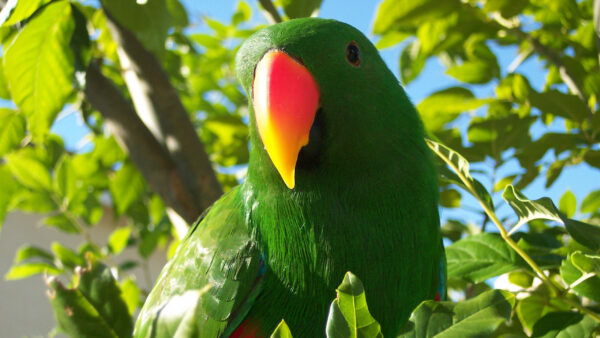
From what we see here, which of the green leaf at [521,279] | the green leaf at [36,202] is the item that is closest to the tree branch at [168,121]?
the green leaf at [36,202]

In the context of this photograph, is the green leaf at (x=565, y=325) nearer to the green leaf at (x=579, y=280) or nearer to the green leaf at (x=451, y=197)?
the green leaf at (x=579, y=280)

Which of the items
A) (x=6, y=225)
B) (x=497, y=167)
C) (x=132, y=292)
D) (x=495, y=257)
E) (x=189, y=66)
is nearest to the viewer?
(x=495, y=257)

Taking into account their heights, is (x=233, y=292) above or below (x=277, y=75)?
below

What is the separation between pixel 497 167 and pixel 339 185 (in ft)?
2.14

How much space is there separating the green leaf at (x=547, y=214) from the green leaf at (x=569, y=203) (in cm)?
49

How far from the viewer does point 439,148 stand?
860mm

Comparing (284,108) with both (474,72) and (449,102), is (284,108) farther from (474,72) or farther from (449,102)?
(474,72)

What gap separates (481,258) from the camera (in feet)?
3.31

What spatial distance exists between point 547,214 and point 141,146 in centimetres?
121

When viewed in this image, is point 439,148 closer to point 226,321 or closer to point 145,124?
point 226,321

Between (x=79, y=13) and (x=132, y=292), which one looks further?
(x=132, y=292)

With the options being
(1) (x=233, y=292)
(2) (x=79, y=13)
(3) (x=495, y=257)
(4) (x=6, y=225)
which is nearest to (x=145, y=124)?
(2) (x=79, y=13)

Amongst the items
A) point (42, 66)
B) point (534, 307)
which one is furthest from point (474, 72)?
point (42, 66)

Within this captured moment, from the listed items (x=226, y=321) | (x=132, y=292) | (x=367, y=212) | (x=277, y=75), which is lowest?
(x=132, y=292)
